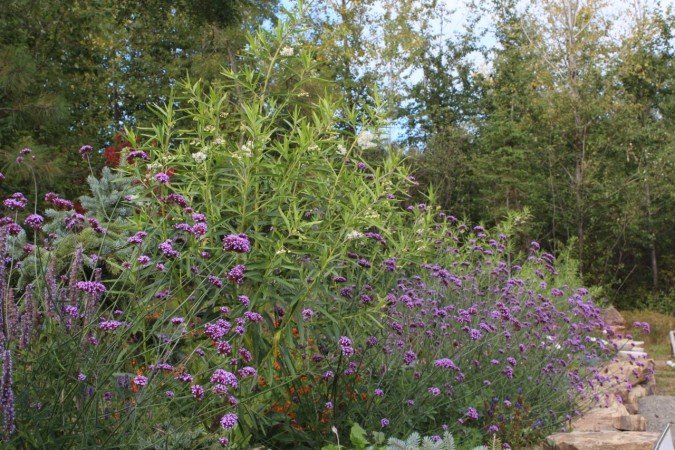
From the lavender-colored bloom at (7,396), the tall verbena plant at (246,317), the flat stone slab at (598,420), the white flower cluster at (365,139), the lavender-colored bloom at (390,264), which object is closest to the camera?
the lavender-colored bloom at (7,396)

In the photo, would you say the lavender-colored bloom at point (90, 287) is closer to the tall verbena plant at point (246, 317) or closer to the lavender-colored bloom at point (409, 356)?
the tall verbena plant at point (246, 317)

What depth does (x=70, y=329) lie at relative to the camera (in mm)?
2799

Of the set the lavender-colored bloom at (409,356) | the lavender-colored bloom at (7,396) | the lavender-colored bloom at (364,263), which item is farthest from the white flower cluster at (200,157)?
the lavender-colored bloom at (7,396)

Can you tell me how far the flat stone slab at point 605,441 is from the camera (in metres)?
4.34

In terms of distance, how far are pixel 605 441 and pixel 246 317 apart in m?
2.42

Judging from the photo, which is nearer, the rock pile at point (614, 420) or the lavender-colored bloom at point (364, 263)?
the lavender-colored bloom at point (364, 263)

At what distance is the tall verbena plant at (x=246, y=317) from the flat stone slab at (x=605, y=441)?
341 millimetres

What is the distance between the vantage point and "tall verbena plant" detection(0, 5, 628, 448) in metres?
2.76

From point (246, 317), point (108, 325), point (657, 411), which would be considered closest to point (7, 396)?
point (108, 325)

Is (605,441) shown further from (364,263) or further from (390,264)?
(364,263)

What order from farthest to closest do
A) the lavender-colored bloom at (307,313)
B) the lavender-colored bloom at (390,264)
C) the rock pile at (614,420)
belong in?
the lavender-colored bloom at (390,264), the rock pile at (614,420), the lavender-colored bloom at (307,313)

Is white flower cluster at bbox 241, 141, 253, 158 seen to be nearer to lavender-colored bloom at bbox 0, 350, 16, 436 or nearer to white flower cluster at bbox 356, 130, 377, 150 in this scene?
white flower cluster at bbox 356, 130, 377, 150

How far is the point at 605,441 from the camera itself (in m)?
4.39

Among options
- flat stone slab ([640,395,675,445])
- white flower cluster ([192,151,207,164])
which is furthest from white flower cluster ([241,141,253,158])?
flat stone slab ([640,395,675,445])
